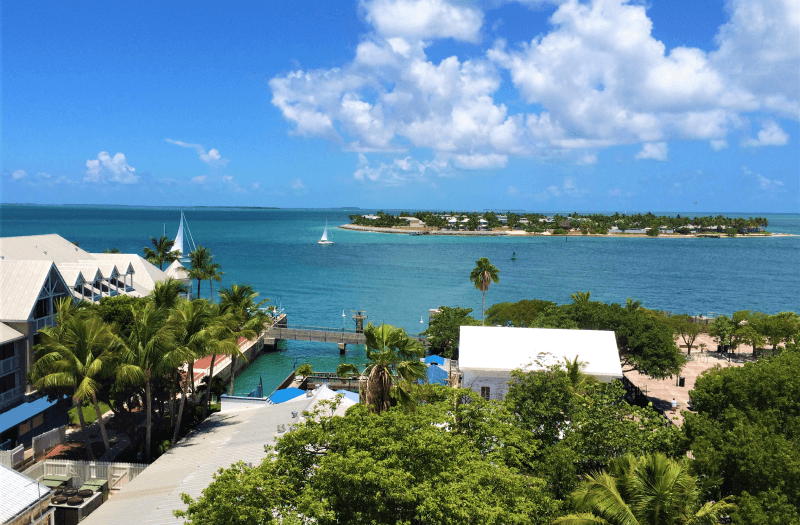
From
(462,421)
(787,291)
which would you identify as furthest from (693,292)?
(462,421)

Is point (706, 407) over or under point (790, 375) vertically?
under

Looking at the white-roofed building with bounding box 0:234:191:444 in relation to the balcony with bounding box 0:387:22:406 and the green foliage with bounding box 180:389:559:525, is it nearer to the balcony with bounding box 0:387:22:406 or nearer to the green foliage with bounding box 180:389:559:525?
the balcony with bounding box 0:387:22:406

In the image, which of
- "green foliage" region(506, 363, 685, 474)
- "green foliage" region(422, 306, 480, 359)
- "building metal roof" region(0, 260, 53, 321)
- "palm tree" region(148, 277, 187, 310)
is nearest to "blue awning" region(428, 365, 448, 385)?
"green foliage" region(422, 306, 480, 359)

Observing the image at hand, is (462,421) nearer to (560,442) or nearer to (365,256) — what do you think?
(560,442)

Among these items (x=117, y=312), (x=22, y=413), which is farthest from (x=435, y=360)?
(x=22, y=413)

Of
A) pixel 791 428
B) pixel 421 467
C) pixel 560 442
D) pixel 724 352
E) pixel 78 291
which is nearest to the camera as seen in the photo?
pixel 421 467

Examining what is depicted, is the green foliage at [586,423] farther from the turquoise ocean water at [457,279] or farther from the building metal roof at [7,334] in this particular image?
the turquoise ocean water at [457,279]
